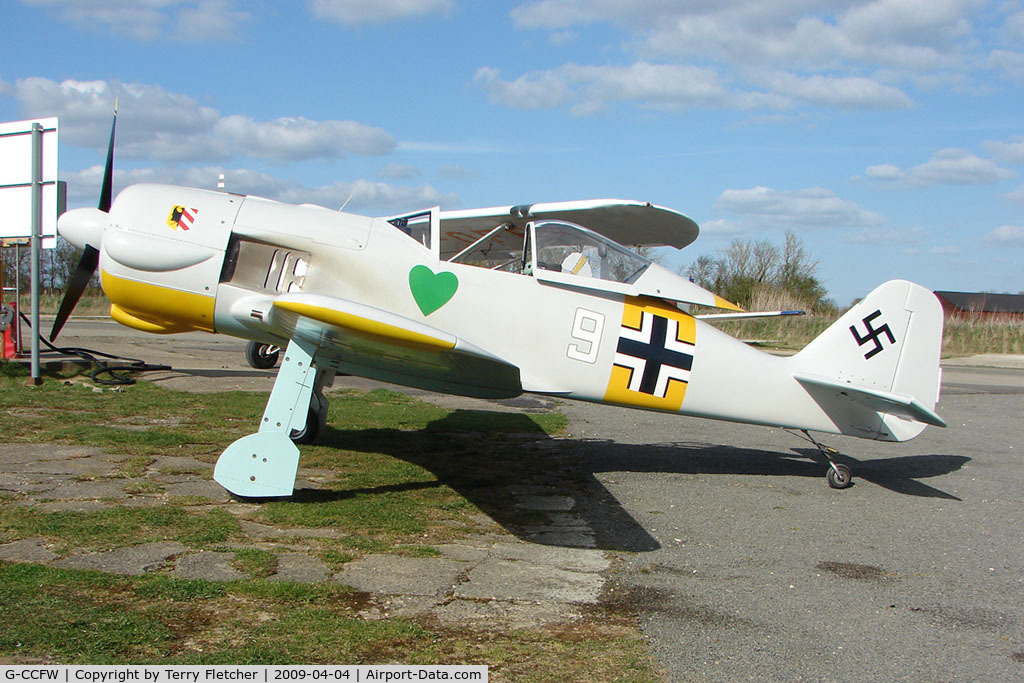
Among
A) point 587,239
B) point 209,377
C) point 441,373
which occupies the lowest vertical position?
point 209,377

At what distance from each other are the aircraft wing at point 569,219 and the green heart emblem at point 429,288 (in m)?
0.69

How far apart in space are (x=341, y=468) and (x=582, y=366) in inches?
93.1

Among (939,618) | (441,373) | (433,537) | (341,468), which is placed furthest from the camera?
(341,468)

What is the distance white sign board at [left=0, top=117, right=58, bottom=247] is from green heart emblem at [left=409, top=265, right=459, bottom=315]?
23.6 ft

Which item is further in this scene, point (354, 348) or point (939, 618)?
point (354, 348)

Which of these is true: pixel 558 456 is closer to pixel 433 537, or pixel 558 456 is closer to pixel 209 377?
pixel 433 537

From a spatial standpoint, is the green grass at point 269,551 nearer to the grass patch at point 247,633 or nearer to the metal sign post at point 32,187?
the grass patch at point 247,633

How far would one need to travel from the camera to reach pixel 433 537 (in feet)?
17.7

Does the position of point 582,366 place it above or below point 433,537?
above

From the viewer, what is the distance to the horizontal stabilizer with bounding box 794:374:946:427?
6785 mm

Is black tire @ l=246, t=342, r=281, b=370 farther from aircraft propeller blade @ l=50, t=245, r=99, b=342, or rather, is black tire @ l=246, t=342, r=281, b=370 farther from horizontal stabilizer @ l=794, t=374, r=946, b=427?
horizontal stabilizer @ l=794, t=374, r=946, b=427

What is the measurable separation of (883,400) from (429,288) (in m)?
4.03

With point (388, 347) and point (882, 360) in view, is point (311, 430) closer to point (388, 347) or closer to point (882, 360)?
point (388, 347)

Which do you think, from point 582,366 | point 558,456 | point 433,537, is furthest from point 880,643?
point 558,456
